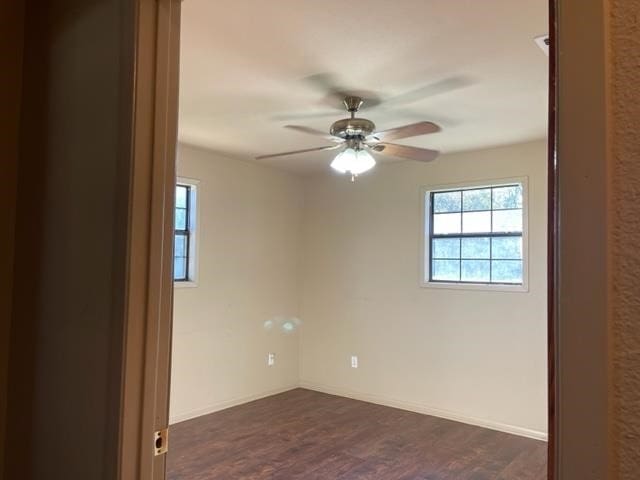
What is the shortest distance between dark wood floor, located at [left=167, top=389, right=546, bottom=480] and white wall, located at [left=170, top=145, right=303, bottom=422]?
0.34 m

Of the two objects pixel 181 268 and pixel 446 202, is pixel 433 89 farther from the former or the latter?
pixel 181 268

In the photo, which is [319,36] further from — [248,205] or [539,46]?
[248,205]

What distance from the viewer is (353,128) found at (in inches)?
118

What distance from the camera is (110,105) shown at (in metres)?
1.14

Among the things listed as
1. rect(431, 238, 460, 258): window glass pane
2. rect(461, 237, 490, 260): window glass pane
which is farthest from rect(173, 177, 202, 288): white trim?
rect(461, 237, 490, 260): window glass pane

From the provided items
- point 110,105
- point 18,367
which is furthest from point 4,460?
point 110,105

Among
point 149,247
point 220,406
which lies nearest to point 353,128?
point 149,247

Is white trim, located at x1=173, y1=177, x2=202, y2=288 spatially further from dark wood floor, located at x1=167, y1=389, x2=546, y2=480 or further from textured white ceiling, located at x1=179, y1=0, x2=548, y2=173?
dark wood floor, located at x1=167, y1=389, x2=546, y2=480

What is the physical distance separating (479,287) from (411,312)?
78 centimetres

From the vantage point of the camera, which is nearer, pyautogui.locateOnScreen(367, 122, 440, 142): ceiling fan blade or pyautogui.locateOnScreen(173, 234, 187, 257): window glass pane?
pyautogui.locateOnScreen(367, 122, 440, 142): ceiling fan blade

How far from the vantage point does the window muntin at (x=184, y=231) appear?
4680 millimetres

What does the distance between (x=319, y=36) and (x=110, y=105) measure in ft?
4.60

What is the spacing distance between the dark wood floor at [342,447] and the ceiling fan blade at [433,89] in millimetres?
2627

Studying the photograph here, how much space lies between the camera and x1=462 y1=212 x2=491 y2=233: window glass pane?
4.58 meters
